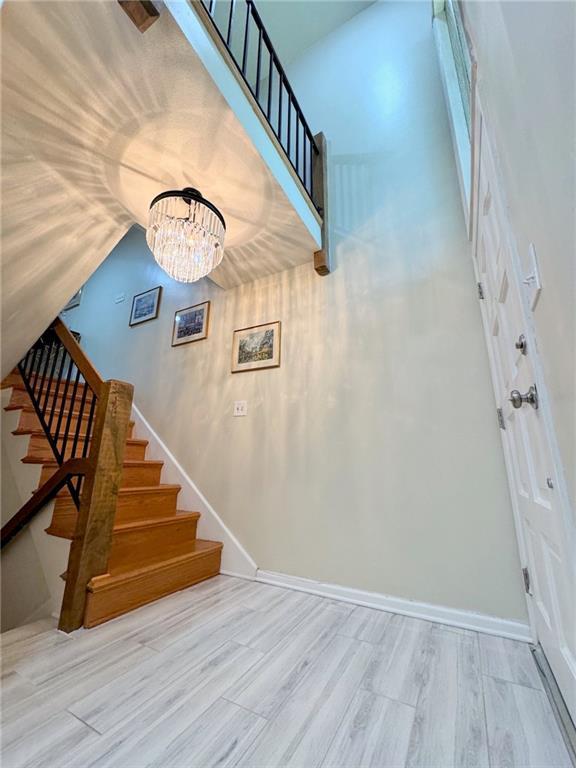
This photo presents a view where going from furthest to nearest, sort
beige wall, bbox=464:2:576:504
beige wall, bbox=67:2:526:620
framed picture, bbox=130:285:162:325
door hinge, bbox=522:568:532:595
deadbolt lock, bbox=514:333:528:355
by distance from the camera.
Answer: framed picture, bbox=130:285:162:325 < beige wall, bbox=67:2:526:620 < door hinge, bbox=522:568:532:595 < deadbolt lock, bbox=514:333:528:355 < beige wall, bbox=464:2:576:504

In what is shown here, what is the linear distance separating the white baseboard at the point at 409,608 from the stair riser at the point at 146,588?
0.34 metres

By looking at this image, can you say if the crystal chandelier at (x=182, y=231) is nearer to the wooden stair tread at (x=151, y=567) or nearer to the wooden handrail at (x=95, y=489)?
the wooden handrail at (x=95, y=489)

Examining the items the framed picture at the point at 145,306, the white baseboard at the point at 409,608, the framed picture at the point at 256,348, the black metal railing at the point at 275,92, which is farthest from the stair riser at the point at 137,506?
the black metal railing at the point at 275,92

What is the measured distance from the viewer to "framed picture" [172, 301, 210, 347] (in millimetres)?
2707

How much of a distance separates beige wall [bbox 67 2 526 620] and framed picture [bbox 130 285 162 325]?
507 mm

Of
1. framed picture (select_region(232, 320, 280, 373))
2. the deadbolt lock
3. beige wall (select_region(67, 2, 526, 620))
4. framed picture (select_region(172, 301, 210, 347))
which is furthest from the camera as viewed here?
framed picture (select_region(172, 301, 210, 347))

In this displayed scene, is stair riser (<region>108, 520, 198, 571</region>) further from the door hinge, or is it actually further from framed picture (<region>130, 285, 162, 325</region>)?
framed picture (<region>130, 285, 162, 325</region>)

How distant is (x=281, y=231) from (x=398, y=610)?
2.29 m

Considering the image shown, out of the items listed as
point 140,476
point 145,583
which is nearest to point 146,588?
point 145,583

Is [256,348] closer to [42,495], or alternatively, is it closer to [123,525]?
[123,525]

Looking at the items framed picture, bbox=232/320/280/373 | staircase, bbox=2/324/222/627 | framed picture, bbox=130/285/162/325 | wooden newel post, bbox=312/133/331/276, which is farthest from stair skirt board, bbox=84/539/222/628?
framed picture, bbox=130/285/162/325

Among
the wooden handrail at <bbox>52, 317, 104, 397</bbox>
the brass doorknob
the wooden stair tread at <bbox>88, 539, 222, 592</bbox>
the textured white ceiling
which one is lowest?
the wooden stair tread at <bbox>88, 539, 222, 592</bbox>

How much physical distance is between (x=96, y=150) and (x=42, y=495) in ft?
6.06

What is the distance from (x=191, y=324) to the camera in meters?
2.80
